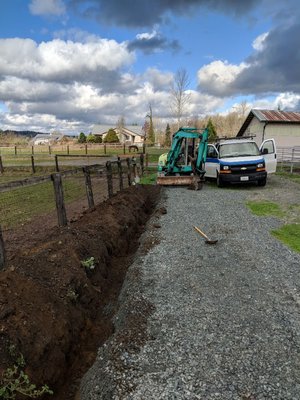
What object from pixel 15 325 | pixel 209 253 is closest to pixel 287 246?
pixel 209 253

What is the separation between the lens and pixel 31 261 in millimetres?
4320

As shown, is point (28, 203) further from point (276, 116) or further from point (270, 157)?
point (276, 116)

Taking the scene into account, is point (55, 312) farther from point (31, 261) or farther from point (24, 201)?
point (24, 201)

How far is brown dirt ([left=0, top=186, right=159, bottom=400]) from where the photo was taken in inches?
120

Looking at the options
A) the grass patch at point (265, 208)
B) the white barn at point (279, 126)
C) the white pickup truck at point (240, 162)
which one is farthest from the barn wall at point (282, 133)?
the grass patch at point (265, 208)

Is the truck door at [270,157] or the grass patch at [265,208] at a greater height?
the truck door at [270,157]

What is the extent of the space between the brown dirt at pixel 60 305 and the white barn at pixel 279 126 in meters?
25.4

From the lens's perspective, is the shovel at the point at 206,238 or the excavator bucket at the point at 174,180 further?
the excavator bucket at the point at 174,180

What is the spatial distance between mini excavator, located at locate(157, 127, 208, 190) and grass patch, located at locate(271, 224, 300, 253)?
6870mm

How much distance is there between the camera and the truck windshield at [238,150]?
50.3ft

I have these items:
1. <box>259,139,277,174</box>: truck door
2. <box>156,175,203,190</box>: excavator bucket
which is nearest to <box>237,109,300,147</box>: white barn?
<box>259,139,277,174</box>: truck door

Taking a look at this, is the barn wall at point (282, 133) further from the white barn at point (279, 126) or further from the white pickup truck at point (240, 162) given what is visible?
the white pickup truck at point (240, 162)

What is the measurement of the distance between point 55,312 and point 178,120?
45037 mm

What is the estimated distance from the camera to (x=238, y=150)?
1551 centimetres
